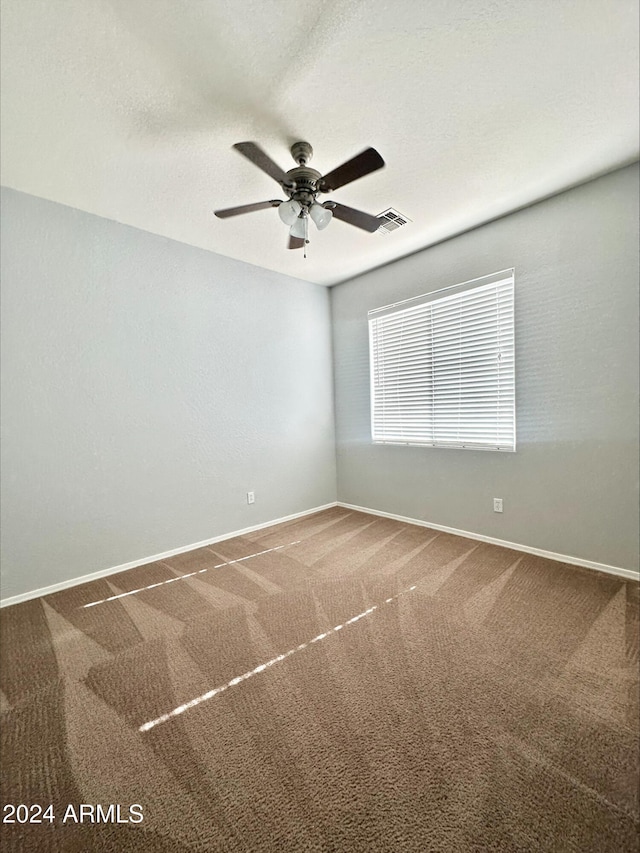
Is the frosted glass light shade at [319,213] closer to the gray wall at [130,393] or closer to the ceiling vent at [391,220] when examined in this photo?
the ceiling vent at [391,220]

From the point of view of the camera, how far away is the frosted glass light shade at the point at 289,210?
1911 millimetres

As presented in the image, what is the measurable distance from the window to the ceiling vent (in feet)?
2.42

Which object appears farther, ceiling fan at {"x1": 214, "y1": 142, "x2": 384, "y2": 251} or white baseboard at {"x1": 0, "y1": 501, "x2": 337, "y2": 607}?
white baseboard at {"x1": 0, "y1": 501, "x2": 337, "y2": 607}

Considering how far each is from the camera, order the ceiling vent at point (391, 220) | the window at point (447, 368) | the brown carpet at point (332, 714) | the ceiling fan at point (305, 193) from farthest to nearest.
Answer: the window at point (447, 368)
the ceiling vent at point (391, 220)
the ceiling fan at point (305, 193)
the brown carpet at point (332, 714)

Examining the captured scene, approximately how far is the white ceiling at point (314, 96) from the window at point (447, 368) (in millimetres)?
848

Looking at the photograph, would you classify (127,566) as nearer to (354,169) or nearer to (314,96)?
(354,169)

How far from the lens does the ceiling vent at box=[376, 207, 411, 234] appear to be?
104 inches

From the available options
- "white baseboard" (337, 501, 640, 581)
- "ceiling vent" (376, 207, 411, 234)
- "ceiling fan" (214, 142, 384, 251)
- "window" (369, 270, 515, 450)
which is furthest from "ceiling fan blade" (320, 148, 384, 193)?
"white baseboard" (337, 501, 640, 581)

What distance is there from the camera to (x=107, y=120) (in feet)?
5.74

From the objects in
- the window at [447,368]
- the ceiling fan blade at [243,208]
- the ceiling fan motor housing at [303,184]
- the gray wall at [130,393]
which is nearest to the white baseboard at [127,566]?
the gray wall at [130,393]

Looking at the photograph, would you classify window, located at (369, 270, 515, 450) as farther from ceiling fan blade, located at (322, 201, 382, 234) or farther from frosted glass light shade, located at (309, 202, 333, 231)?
frosted glass light shade, located at (309, 202, 333, 231)

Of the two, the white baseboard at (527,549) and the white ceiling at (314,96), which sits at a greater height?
the white ceiling at (314,96)

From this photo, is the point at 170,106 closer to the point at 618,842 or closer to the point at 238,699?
the point at 238,699

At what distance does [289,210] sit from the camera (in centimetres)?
193
